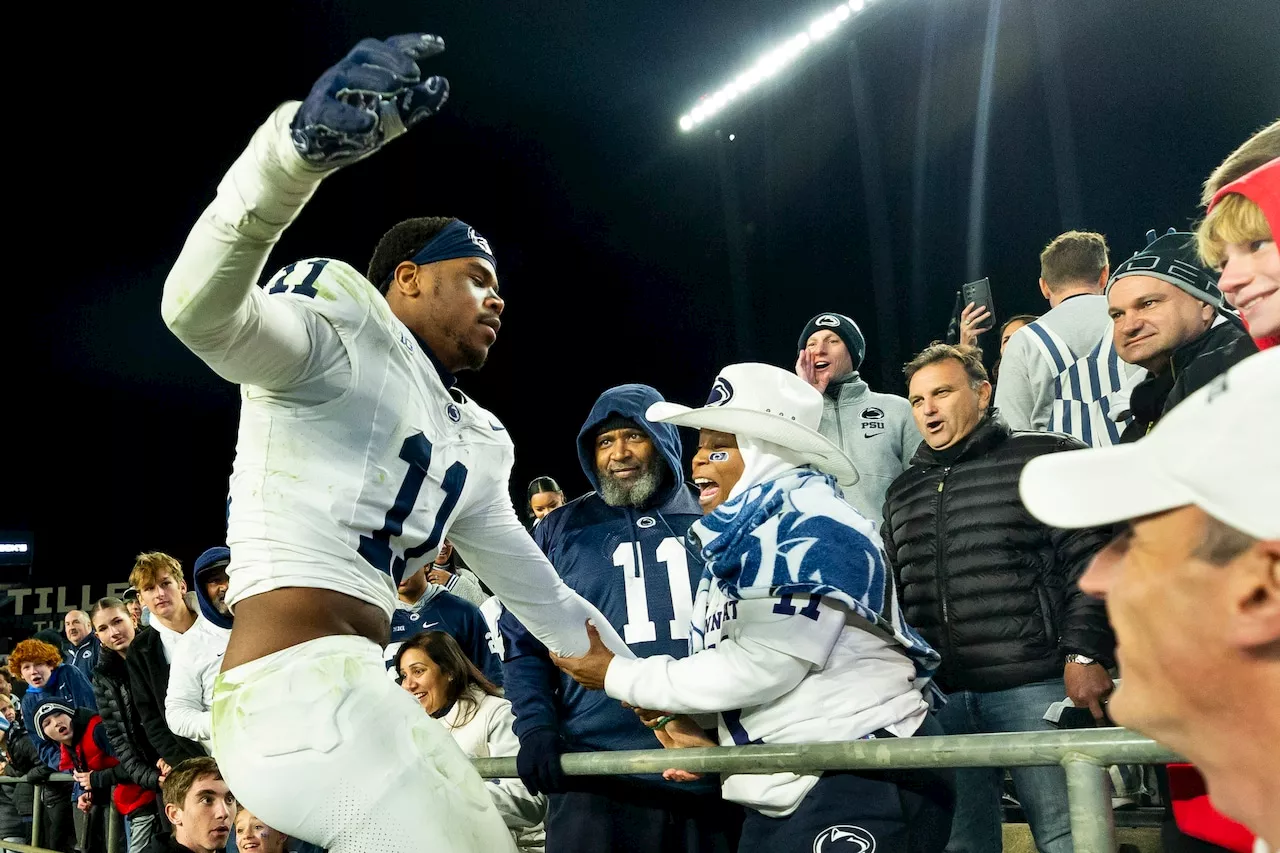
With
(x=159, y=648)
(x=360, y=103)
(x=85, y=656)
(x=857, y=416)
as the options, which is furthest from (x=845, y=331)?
(x=85, y=656)

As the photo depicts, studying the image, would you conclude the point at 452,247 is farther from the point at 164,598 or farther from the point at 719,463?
the point at 164,598

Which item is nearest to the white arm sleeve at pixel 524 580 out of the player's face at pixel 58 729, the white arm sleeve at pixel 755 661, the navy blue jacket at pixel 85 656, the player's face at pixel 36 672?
the white arm sleeve at pixel 755 661

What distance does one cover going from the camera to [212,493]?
22125 millimetres

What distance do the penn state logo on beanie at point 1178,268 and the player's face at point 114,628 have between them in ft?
19.8

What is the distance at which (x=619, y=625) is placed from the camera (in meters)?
3.46

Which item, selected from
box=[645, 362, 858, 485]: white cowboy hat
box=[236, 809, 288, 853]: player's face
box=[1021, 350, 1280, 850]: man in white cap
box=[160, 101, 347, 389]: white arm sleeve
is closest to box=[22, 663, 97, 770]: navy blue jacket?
box=[236, 809, 288, 853]: player's face

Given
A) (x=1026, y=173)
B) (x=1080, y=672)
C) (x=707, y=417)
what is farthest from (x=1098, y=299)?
(x=1026, y=173)

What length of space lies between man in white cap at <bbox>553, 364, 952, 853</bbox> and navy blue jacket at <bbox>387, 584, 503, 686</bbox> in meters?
2.17

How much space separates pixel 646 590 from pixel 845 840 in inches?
54.7

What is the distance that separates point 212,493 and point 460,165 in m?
9.14

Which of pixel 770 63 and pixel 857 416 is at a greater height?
pixel 770 63

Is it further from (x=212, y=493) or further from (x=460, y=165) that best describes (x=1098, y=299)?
(x=212, y=493)

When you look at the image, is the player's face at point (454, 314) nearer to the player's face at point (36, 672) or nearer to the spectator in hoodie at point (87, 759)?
the spectator in hoodie at point (87, 759)

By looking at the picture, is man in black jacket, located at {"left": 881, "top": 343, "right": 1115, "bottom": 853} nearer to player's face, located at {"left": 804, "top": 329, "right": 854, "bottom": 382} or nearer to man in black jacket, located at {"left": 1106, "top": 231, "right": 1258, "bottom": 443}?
man in black jacket, located at {"left": 1106, "top": 231, "right": 1258, "bottom": 443}
